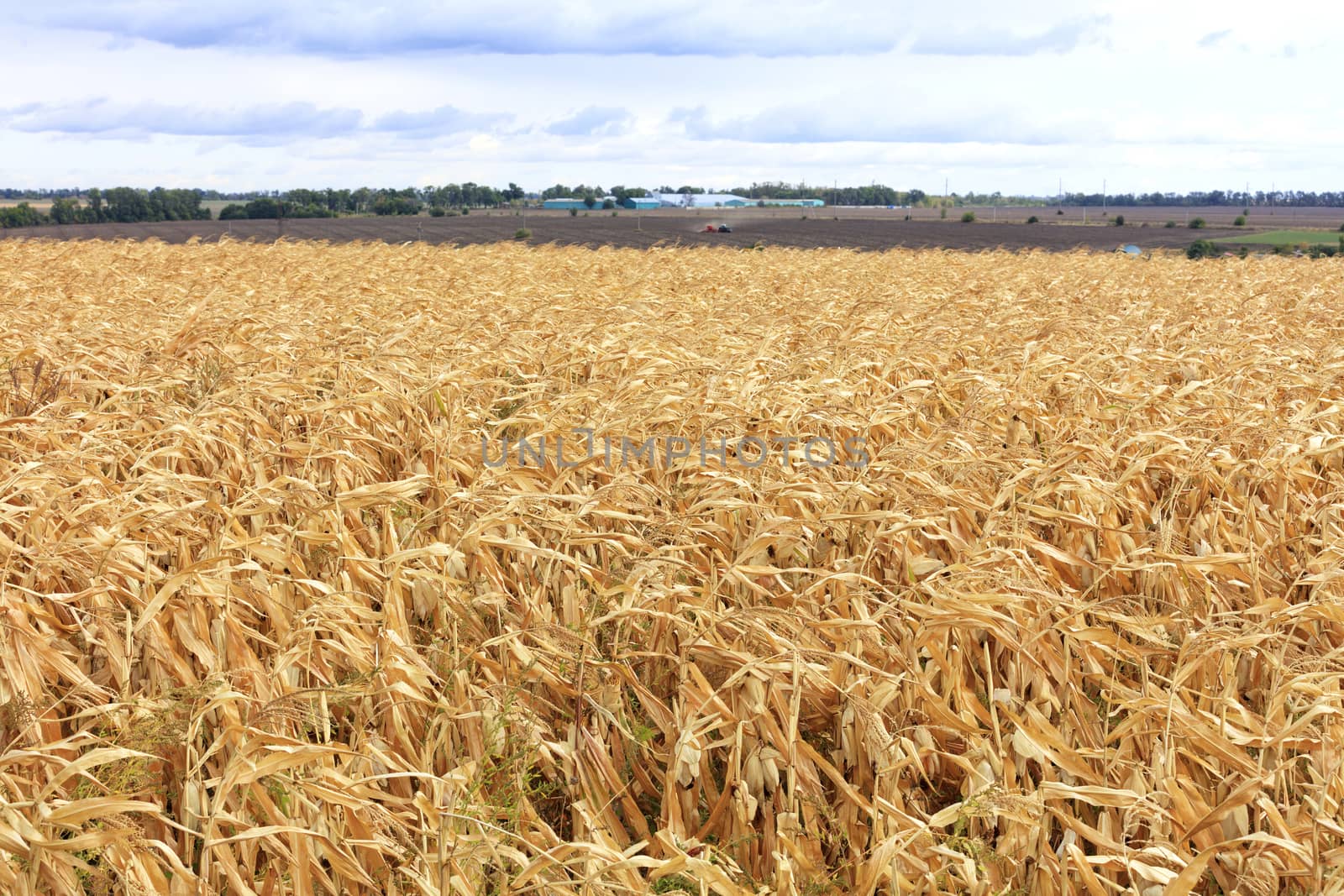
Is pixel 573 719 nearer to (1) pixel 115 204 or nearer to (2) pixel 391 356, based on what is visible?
(2) pixel 391 356

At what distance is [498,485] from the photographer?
14.2 feet

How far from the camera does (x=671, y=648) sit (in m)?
3.33

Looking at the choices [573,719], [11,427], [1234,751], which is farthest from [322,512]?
[1234,751]

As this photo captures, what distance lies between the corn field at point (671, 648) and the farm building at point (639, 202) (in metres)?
132

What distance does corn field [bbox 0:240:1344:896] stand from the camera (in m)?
2.58

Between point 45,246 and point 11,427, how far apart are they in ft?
56.1

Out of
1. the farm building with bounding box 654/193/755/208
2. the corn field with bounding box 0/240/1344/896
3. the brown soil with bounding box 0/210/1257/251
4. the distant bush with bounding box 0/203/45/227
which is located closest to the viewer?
the corn field with bounding box 0/240/1344/896

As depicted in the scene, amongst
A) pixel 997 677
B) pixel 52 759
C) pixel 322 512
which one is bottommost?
pixel 997 677

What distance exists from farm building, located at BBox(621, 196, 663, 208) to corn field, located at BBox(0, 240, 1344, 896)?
13155 cm

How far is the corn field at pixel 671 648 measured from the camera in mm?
2580

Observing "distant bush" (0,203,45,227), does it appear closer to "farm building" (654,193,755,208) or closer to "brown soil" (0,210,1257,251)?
"brown soil" (0,210,1257,251)

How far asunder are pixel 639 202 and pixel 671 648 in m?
139

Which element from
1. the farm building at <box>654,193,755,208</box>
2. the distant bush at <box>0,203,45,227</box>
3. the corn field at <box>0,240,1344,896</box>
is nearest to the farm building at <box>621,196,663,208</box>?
the farm building at <box>654,193,755,208</box>

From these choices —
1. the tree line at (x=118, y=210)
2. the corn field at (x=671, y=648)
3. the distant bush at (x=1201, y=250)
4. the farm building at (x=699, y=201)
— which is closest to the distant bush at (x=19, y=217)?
the tree line at (x=118, y=210)
